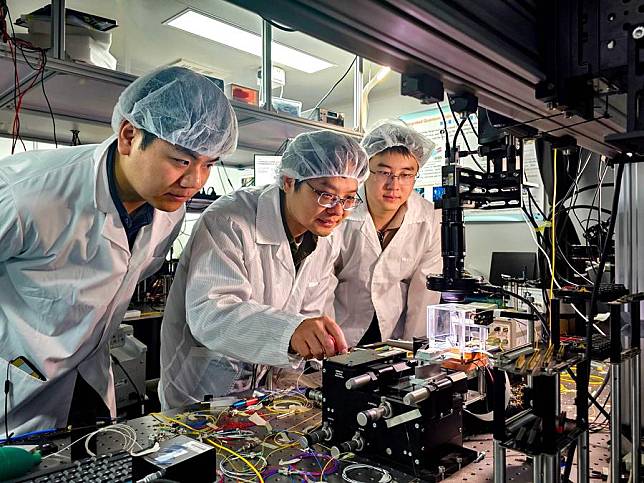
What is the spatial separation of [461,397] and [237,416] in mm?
528

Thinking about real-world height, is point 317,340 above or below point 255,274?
below

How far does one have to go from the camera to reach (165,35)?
3568 mm

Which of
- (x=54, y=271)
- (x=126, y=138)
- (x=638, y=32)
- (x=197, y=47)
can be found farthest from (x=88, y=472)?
(x=197, y=47)

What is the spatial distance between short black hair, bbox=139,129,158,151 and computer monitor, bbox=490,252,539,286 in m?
2.45

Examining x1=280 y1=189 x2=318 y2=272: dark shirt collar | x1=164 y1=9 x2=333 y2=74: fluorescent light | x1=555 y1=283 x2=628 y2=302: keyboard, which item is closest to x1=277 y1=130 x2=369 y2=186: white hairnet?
x1=280 y1=189 x2=318 y2=272: dark shirt collar

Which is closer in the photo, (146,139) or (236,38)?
(146,139)

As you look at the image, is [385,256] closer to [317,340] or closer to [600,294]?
[317,340]

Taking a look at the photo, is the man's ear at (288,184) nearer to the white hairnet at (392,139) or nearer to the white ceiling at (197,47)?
the white hairnet at (392,139)

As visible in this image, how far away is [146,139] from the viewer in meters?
1.32

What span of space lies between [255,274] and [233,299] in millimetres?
204

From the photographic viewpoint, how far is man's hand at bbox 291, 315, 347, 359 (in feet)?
3.88

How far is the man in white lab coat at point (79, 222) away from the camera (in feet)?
4.23

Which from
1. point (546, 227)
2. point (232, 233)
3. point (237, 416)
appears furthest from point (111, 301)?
point (546, 227)

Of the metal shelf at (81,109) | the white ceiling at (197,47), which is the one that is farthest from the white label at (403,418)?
the white ceiling at (197,47)
